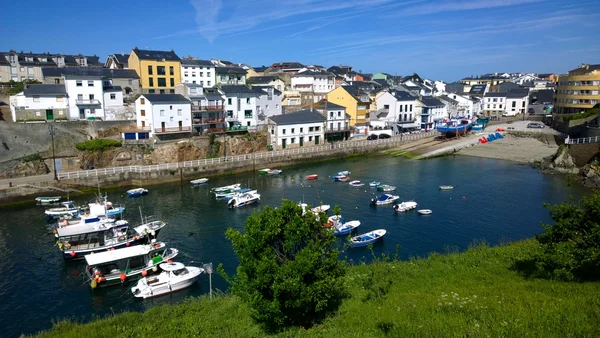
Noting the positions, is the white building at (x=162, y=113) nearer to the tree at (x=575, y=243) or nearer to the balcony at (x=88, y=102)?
the balcony at (x=88, y=102)

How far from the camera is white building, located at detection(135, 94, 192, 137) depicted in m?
47.1

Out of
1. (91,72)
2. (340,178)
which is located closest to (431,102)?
(340,178)

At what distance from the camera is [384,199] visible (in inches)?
1385

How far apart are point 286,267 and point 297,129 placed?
1831 inches

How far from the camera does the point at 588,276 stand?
1272cm

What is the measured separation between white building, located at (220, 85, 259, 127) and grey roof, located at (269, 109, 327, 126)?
14.8ft

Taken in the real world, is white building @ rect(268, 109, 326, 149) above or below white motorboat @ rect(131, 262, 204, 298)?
above

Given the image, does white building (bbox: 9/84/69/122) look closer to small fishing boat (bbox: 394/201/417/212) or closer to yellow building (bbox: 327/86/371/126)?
yellow building (bbox: 327/86/371/126)

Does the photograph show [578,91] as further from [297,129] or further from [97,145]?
[97,145]

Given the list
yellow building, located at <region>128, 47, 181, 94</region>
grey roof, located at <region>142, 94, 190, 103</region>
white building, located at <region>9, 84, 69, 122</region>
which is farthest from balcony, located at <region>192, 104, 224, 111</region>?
white building, located at <region>9, 84, 69, 122</region>

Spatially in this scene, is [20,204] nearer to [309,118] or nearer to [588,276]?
[309,118]

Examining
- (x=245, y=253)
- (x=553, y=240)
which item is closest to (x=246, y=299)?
(x=245, y=253)

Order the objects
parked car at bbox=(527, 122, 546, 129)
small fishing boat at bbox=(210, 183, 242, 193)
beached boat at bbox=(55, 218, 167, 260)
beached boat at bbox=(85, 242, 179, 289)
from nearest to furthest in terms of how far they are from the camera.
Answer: beached boat at bbox=(85, 242, 179, 289) → beached boat at bbox=(55, 218, 167, 260) → small fishing boat at bbox=(210, 183, 242, 193) → parked car at bbox=(527, 122, 546, 129)

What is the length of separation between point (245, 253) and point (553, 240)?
31.7ft
